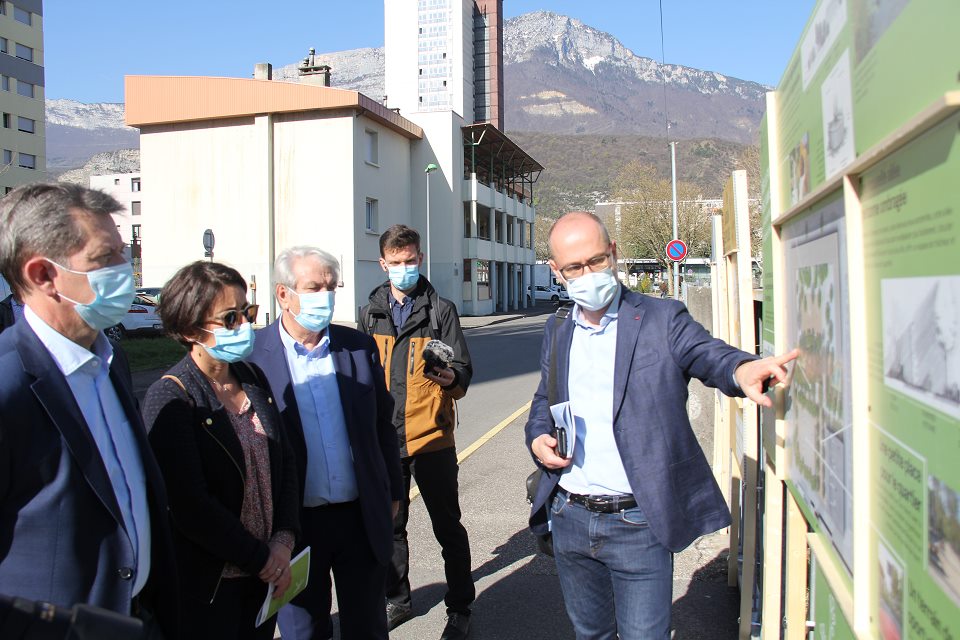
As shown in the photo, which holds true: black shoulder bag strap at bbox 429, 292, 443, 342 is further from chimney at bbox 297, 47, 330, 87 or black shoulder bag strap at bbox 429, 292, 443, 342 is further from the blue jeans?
chimney at bbox 297, 47, 330, 87

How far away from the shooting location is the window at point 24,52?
2266 inches

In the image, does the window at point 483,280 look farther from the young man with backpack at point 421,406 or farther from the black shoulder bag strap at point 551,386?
the black shoulder bag strap at point 551,386

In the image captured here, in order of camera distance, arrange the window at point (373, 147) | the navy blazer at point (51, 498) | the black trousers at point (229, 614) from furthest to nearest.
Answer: the window at point (373, 147) < the black trousers at point (229, 614) < the navy blazer at point (51, 498)

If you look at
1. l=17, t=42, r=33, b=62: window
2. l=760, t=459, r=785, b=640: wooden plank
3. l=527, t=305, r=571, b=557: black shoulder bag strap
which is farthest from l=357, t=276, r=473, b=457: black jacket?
l=17, t=42, r=33, b=62: window

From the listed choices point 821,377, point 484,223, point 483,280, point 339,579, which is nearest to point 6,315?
point 339,579

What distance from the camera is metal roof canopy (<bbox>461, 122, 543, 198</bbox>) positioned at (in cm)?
3891

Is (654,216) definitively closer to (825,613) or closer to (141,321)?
(141,321)

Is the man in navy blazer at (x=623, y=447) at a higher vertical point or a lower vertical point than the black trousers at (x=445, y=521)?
higher

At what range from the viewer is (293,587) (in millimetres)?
2611

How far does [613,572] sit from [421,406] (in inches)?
60.0

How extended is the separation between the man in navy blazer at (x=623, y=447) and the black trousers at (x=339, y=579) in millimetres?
816

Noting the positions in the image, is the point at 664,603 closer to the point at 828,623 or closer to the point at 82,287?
the point at 828,623

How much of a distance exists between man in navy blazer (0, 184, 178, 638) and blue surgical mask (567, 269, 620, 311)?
1417mm

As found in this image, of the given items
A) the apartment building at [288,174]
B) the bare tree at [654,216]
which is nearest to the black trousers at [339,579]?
the apartment building at [288,174]
